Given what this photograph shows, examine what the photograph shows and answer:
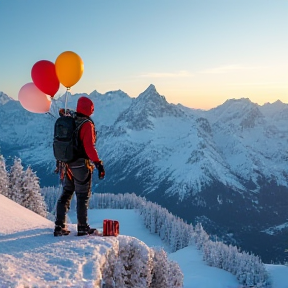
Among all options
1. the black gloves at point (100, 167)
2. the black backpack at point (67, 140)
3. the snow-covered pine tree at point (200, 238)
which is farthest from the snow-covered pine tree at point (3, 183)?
the snow-covered pine tree at point (200, 238)

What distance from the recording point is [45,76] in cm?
1127

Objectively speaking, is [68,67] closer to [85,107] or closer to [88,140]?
[85,107]

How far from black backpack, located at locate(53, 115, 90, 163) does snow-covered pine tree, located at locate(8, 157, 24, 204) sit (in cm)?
3085

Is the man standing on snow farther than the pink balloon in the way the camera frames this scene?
No

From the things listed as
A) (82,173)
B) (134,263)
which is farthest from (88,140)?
(134,263)

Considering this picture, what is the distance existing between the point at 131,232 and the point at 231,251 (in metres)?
44.5

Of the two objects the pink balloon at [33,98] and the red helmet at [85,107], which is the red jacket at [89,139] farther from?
the pink balloon at [33,98]

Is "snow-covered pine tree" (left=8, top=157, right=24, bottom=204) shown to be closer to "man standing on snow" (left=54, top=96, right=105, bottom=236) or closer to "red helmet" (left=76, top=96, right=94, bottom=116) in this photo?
"man standing on snow" (left=54, top=96, right=105, bottom=236)

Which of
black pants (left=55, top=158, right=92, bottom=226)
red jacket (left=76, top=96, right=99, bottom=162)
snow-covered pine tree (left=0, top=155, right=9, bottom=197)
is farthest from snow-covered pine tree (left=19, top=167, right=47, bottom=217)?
red jacket (left=76, top=96, right=99, bottom=162)

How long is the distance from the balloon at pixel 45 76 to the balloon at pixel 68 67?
306 mm

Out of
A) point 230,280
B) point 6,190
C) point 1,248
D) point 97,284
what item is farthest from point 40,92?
point 230,280

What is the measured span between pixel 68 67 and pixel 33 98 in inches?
65.4

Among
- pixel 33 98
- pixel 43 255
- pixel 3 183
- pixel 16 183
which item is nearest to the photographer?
pixel 43 255

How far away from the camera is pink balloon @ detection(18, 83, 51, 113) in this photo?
1165 cm
